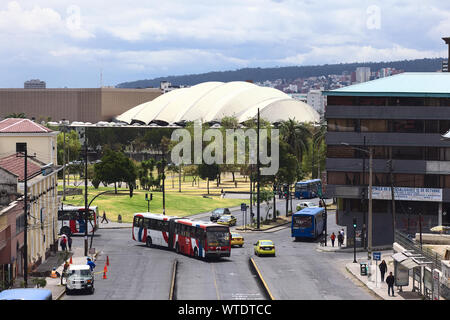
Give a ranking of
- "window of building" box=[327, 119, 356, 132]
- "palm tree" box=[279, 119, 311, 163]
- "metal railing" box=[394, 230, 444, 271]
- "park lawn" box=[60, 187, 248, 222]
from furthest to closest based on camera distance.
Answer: "palm tree" box=[279, 119, 311, 163] < "park lawn" box=[60, 187, 248, 222] < "window of building" box=[327, 119, 356, 132] < "metal railing" box=[394, 230, 444, 271]

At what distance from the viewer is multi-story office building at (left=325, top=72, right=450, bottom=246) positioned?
272 feet

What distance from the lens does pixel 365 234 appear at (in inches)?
3137

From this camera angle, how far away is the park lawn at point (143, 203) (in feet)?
355

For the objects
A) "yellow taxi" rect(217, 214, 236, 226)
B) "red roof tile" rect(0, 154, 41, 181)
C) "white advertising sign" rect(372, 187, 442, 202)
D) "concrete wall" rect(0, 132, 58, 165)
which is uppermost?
"concrete wall" rect(0, 132, 58, 165)

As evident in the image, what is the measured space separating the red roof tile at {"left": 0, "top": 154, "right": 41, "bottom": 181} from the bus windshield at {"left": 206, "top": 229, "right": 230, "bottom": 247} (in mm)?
15147

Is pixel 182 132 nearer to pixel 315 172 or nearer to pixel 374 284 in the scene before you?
pixel 315 172

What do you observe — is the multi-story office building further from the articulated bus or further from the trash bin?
the trash bin

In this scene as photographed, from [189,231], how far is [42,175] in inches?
536

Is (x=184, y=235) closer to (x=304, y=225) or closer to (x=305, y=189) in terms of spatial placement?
(x=304, y=225)

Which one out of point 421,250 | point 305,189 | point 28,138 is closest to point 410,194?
point 421,250

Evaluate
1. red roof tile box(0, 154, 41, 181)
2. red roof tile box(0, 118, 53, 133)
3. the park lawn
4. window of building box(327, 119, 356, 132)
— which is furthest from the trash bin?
the park lawn

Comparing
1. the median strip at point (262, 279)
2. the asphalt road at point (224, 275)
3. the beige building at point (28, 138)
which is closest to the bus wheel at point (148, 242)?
the asphalt road at point (224, 275)

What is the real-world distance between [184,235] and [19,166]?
52.6ft
